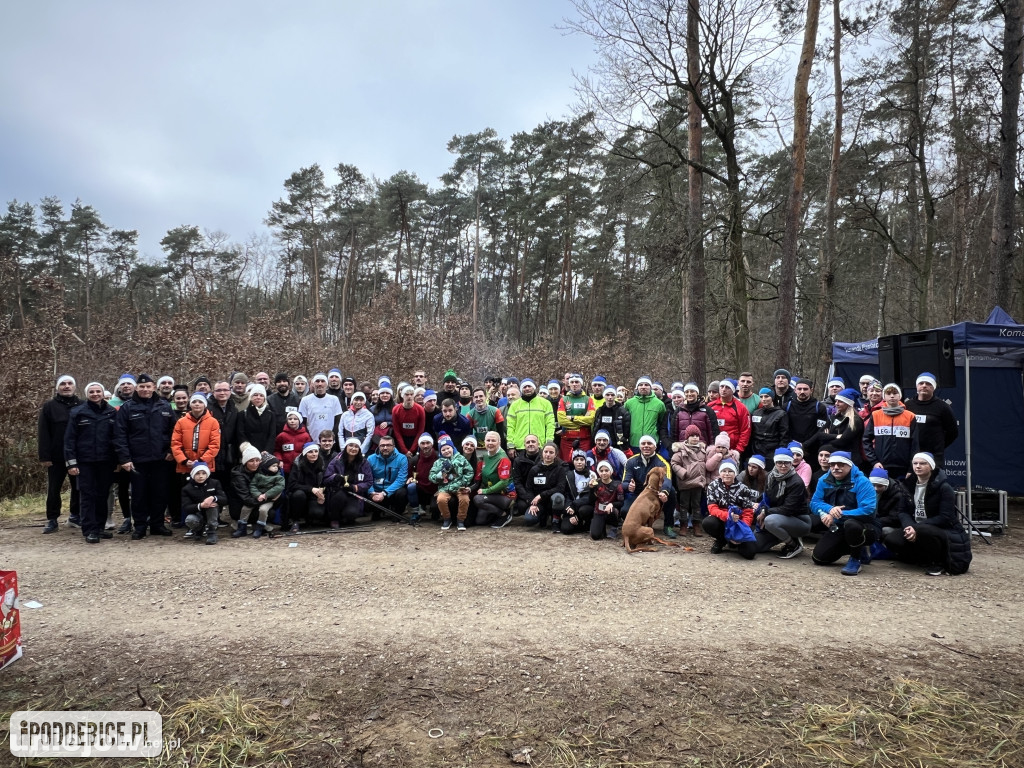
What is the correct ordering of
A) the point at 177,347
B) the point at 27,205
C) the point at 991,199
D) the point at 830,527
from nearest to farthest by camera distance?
the point at 830,527 < the point at 177,347 < the point at 991,199 < the point at 27,205

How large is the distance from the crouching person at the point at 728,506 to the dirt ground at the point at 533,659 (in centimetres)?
41

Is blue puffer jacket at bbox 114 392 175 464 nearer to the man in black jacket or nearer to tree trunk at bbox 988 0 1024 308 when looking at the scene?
the man in black jacket

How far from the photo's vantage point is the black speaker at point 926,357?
725cm

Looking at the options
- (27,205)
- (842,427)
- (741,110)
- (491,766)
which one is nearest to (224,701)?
(491,766)

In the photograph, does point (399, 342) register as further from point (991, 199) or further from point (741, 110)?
point (991, 199)

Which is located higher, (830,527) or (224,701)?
(830,527)

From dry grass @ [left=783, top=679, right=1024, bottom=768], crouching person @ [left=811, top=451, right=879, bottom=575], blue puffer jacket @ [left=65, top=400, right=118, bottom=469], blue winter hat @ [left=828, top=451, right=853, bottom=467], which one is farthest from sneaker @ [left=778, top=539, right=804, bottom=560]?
blue puffer jacket @ [left=65, top=400, right=118, bottom=469]

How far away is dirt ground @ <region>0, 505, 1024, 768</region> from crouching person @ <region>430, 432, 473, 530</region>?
60.3 inches

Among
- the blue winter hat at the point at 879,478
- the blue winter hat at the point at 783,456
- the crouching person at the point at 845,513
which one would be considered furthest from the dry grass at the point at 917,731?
the blue winter hat at the point at 783,456

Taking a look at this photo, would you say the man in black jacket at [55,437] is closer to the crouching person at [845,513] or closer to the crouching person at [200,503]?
the crouching person at [200,503]

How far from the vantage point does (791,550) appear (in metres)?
6.46

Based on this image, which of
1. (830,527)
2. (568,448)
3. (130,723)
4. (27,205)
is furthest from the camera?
(27,205)

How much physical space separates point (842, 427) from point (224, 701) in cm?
746

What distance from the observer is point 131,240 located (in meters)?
33.2
